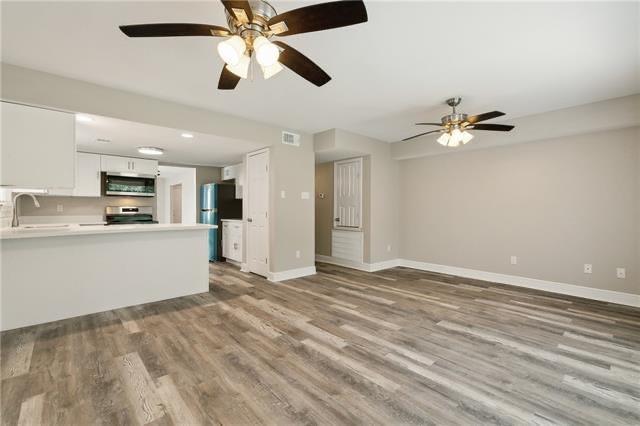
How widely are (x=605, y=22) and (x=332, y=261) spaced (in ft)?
17.1

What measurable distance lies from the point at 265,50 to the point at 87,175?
5332 mm

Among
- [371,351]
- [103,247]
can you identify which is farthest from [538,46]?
[103,247]

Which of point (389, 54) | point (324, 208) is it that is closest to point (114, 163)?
point (324, 208)

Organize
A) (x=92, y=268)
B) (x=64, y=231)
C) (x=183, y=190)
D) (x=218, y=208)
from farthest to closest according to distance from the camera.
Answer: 1. (x=183, y=190)
2. (x=218, y=208)
3. (x=92, y=268)
4. (x=64, y=231)

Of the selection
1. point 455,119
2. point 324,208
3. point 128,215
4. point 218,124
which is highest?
point 218,124

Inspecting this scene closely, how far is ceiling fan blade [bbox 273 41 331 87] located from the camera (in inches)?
69.2

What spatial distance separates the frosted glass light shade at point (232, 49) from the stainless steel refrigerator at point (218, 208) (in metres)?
4.90

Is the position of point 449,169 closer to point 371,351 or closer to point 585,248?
point 585,248

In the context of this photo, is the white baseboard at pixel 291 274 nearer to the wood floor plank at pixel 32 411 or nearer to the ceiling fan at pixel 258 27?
the wood floor plank at pixel 32 411

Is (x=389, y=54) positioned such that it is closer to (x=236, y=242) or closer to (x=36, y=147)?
(x=36, y=147)

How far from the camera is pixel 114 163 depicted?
5.38 m

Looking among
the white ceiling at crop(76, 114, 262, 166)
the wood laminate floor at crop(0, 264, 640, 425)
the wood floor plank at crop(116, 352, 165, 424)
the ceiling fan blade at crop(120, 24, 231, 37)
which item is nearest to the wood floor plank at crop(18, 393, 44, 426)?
the wood laminate floor at crop(0, 264, 640, 425)

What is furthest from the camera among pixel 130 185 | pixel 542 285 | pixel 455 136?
pixel 130 185

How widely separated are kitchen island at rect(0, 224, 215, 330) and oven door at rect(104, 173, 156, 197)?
2412 millimetres
